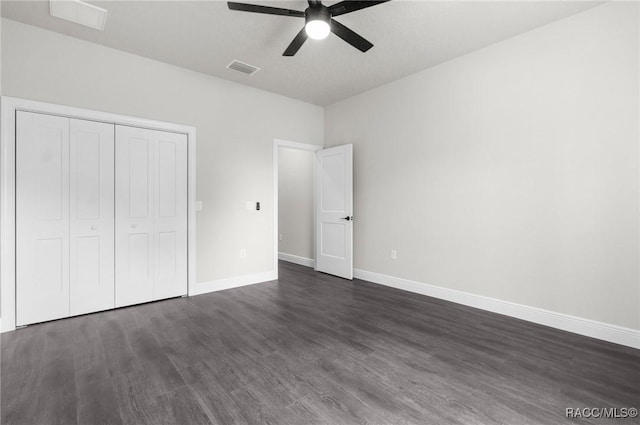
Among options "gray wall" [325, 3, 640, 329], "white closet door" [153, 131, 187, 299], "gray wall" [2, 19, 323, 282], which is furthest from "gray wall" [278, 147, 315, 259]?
"white closet door" [153, 131, 187, 299]

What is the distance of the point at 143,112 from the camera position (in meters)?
3.67

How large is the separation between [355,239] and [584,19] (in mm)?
3610

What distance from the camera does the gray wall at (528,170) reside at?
8.76ft

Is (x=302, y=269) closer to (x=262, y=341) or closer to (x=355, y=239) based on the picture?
(x=355, y=239)

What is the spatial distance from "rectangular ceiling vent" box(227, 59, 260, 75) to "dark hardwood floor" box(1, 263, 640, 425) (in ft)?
9.76

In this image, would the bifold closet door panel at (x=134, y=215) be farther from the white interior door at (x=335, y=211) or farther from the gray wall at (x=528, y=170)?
the gray wall at (x=528, y=170)

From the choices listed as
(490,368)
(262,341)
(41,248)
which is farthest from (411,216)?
(41,248)

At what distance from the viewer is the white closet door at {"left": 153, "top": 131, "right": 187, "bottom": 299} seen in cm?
381

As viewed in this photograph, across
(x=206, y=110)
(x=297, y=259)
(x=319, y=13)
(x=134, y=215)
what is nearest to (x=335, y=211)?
(x=297, y=259)

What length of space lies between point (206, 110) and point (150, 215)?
5.15 feet

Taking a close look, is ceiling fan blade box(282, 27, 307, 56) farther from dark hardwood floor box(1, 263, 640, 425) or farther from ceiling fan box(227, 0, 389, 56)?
dark hardwood floor box(1, 263, 640, 425)

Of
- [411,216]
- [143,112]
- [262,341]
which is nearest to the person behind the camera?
[262,341]

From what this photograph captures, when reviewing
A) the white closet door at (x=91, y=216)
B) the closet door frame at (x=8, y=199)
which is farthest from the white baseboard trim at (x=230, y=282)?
the closet door frame at (x=8, y=199)

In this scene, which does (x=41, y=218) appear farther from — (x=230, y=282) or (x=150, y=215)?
(x=230, y=282)
